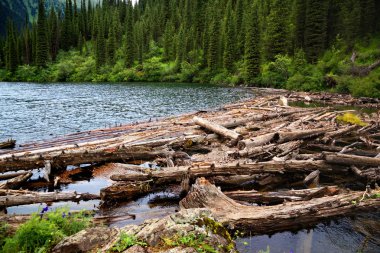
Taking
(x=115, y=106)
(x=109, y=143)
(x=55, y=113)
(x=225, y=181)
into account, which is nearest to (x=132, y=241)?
(x=225, y=181)

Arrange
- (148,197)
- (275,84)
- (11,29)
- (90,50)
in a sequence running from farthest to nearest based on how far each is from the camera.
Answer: (90,50) → (11,29) → (275,84) → (148,197)

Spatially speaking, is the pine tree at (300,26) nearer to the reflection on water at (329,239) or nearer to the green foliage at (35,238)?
the reflection on water at (329,239)

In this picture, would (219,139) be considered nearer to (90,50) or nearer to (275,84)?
(275,84)

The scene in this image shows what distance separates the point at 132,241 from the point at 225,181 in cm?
635

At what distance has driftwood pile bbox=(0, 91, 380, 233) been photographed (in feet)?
28.3

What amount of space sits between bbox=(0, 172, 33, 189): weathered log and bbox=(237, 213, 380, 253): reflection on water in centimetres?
862

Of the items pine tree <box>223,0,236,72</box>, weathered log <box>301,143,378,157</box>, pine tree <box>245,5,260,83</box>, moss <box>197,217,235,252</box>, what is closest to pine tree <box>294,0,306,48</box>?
pine tree <box>245,5,260,83</box>

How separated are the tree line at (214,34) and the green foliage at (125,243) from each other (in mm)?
66785

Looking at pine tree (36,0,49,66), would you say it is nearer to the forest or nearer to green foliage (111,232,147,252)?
the forest

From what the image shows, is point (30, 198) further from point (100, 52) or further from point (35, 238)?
point (100, 52)

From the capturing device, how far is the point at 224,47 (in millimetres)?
95375

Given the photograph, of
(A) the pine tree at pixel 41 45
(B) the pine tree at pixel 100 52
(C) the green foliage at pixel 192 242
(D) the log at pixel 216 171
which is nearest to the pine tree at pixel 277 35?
(B) the pine tree at pixel 100 52

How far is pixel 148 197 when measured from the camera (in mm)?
10914

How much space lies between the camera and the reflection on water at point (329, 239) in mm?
7797
